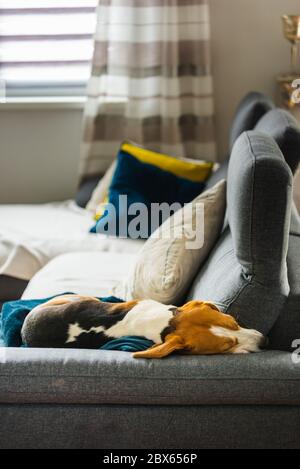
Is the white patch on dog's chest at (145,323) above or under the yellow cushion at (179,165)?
under

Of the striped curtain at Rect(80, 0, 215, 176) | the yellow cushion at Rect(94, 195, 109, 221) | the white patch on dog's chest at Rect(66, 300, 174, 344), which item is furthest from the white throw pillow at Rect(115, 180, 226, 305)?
the striped curtain at Rect(80, 0, 215, 176)

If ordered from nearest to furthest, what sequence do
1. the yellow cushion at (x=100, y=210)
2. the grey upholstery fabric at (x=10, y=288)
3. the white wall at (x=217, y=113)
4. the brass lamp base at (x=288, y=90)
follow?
1. the grey upholstery fabric at (x=10, y=288)
2. the yellow cushion at (x=100, y=210)
3. the brass lamp base at (x=288, y=90)
4. the white wall at (x=217, y=113)

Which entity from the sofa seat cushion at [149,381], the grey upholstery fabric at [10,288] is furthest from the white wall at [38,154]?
the sofa seat cushion at [149,381]

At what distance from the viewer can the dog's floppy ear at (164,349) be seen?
1736mm

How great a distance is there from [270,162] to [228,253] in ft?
1.13

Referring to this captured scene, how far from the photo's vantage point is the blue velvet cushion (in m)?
3.04

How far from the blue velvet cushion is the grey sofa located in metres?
1.27

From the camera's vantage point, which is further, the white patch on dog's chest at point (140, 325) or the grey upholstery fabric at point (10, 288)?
the grey upholstery fabric at point (10, 288)

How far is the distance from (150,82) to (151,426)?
2.18m

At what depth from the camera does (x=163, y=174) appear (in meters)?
3.12

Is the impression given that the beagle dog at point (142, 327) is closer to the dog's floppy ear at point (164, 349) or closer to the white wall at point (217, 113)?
the dog's floppy ear at point (164, 349)

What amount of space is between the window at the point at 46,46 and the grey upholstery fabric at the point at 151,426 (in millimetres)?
2300

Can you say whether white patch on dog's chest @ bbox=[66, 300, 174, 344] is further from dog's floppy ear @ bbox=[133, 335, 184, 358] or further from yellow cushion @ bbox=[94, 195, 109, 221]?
yellow cushion @ bbox=[94, 195, 109, 221]
